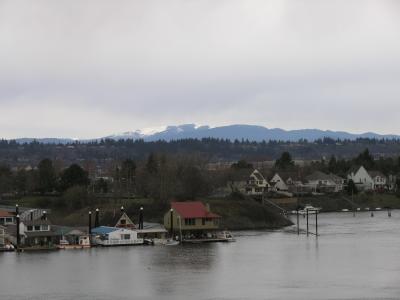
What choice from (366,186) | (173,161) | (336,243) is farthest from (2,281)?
(366,186)

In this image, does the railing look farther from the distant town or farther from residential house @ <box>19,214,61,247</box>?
residential house @ <box>19,214,61,247</box>

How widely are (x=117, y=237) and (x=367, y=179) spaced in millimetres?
55680

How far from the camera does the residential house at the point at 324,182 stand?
9281 cm

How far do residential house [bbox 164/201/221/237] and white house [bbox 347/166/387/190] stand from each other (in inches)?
1886

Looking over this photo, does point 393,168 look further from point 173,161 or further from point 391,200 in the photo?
point 173,161

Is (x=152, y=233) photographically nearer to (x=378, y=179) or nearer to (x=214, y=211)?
(x=214, y=211)

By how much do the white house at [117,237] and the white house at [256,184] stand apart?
38826 millimetres

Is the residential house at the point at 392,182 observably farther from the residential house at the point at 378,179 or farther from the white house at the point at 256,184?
the white house at the point at 256,184

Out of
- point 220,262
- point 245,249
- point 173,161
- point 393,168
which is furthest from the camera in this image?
point 393,168

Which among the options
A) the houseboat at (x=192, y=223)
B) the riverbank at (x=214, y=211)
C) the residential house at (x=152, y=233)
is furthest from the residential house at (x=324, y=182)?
the residential house at (x=152, y=233)

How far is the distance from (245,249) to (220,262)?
591 cm

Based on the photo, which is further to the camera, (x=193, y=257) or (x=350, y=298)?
(x=193, y=257)

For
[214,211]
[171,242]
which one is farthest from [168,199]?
[171,242]

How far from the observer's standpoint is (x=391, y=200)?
8775 cm
